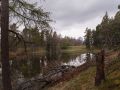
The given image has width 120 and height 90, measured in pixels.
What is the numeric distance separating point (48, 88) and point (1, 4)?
738 cm

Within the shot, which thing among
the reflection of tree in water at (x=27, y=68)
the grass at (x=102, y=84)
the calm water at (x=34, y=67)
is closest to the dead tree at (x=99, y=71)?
the grass at (x=102, y=84)

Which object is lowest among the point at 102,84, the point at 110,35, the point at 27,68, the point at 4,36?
the point at 27,68

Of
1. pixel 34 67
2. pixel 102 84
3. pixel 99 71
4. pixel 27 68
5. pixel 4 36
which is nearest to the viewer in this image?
pixel 4 36

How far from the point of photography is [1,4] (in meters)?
11.2

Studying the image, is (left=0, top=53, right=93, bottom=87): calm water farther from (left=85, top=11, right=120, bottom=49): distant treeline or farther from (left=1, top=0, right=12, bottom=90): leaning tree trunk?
(left=1, top=0, right=12, bottom=90): leaning tree trunk

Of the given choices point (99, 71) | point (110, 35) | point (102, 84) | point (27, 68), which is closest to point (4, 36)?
point (99, 71)

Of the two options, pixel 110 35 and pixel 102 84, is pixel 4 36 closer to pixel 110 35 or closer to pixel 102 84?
pixel 102 84

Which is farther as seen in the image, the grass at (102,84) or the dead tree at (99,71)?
the dead tree at (99,71)

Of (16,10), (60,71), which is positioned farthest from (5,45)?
(60,71)

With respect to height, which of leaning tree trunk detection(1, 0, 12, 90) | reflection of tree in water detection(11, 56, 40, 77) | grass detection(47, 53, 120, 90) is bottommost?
reflection of tree in water detection(11, 56, 40, 77)

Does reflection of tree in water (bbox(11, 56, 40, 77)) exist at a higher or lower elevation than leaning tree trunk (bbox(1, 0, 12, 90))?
lower

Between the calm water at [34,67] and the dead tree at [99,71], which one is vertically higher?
the dead tree at [99,71]

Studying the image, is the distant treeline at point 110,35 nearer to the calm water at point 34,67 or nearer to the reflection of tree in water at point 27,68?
the calm water at point 34,67

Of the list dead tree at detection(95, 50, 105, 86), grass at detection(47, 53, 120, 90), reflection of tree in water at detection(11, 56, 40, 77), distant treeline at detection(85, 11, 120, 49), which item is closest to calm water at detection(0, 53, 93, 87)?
reflection of tree in water at detection(11, 56, 40, 77)
